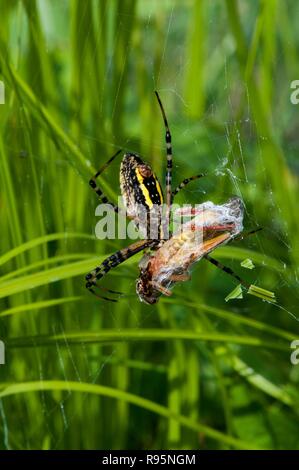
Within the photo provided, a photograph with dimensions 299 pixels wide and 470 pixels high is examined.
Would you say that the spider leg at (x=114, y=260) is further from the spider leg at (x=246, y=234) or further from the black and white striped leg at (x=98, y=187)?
the spider leg at (x=246, y=234)

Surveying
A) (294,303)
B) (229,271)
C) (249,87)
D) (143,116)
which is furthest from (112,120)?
(294,303)

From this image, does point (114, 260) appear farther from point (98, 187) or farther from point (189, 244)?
point (189, 244)

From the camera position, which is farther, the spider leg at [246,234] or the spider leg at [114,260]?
the spider leg at [114,260]

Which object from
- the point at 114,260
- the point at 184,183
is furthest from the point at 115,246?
the point at 184,183

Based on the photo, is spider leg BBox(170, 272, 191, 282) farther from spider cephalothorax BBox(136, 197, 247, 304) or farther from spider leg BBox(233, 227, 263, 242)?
spider leg BBox(233, 227, 263, 242)

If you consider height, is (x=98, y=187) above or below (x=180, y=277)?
above

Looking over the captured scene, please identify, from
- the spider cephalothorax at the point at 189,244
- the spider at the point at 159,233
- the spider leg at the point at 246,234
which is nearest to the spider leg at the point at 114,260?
the spider at the point at 159,233

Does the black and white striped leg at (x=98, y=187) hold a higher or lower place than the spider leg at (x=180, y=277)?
higher

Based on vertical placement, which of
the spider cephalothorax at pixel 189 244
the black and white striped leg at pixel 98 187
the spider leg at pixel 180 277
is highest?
the black and white striped leg at pixel 98 187
